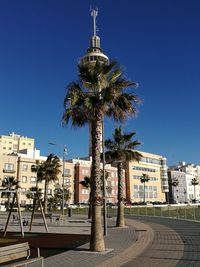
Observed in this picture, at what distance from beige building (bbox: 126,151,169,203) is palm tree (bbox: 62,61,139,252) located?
105 metres

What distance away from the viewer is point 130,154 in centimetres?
2761

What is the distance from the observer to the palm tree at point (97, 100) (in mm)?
15603

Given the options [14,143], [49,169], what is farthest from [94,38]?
[49,169]

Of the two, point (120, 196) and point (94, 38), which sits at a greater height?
point (94, 38)

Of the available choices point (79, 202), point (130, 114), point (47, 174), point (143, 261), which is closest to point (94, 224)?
point (143, 261)

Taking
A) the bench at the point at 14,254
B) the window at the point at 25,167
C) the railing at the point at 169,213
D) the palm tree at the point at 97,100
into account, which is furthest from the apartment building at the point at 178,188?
the bench at the point at 14,254

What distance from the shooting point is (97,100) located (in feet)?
52.0

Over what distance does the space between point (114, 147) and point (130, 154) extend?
→ 4.77ft

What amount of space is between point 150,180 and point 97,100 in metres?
124

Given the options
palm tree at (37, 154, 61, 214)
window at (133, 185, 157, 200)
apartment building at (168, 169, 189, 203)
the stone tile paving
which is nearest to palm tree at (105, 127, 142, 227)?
the stone tile paving

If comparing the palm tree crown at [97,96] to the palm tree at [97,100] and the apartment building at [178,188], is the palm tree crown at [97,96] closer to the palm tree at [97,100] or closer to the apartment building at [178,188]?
the palm tree at [97,100]

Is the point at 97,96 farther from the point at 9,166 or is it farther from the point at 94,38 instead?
the point at 94,38

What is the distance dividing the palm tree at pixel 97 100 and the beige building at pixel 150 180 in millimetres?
105476

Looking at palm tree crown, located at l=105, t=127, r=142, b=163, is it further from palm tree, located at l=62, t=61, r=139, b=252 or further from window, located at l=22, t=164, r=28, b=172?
window, located at l=22, t=164, r=28, b=172
